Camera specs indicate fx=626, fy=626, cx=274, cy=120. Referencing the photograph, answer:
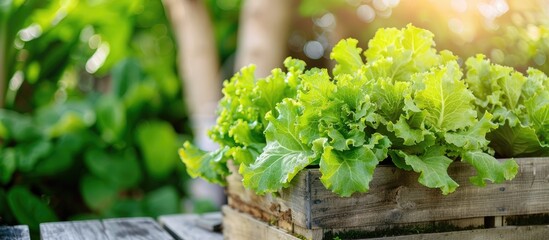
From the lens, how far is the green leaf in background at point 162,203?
3.58m

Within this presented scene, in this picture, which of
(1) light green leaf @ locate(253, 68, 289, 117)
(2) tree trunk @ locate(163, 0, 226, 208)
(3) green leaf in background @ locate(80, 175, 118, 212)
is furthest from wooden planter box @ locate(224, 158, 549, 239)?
(3) green leaf in background @ locate(80, 175, 118, 212)

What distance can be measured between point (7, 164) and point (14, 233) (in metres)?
1.54

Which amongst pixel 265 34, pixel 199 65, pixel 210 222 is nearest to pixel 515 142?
pixel 210 222

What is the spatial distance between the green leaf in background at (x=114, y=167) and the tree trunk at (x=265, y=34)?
1.02 m

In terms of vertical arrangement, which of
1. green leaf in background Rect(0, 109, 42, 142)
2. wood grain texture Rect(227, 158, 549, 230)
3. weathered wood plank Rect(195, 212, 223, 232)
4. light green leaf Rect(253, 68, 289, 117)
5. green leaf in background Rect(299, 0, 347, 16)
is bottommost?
weathered wood plank Rect(195, 212, 223, 232)

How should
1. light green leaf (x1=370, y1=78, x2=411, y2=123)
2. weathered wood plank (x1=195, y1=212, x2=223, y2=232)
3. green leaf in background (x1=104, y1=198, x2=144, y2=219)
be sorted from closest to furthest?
light green leaf (x1=370, y1=78, x2=411, y2=123) → weathered wood plank (x1=195, y1=212, x2=223, y2=232) → green leaf in background (x1=104, y1=198, x2=144, y2=219)

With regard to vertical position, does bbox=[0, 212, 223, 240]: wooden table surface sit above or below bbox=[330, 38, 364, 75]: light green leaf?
below

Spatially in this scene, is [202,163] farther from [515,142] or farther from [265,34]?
[265,34]

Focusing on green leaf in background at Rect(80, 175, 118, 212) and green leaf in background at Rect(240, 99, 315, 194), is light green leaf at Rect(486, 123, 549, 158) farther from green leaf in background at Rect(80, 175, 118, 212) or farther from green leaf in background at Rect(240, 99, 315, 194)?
green leaf in background at Rect(80, 175, 118, 212)

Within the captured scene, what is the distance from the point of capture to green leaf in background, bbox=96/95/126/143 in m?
3.77

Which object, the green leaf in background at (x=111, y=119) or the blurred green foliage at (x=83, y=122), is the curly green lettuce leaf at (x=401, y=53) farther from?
the green leaf in background at (x=111, y=119)

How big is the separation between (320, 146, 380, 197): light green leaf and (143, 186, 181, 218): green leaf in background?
7.76ft

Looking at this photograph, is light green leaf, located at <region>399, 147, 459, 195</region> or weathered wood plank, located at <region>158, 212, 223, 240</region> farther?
weathered wood plank, located at <region>158, 212, 223, 240</region>

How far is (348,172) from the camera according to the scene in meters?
1.35
